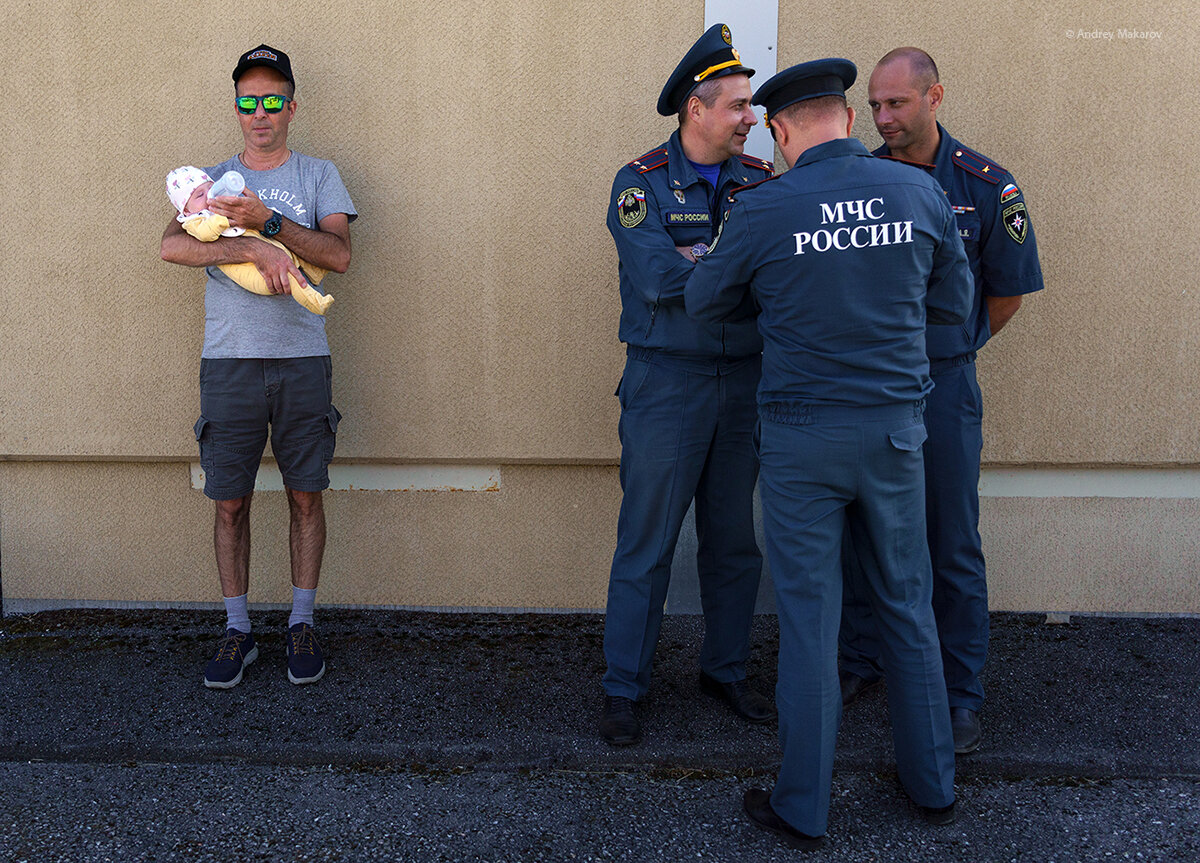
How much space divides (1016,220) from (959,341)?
415 millimetres

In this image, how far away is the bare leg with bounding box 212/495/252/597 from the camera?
10.9ft

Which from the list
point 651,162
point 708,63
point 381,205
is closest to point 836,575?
point 651,162

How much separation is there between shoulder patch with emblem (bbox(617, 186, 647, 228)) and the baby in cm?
104

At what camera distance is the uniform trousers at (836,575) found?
225 centimetres

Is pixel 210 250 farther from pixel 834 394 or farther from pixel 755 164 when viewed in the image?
pixel 834 394

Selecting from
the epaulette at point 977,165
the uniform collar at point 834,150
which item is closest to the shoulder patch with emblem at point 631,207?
the uniform collar at point 834,150

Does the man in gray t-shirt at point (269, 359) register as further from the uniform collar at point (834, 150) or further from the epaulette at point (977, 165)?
the epaulette at point (977, 165)

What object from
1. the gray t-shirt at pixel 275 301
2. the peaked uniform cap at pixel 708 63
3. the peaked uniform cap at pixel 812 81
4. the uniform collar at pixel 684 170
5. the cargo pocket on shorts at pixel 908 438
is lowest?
the cargo pocket on shorts at pixel 908 438

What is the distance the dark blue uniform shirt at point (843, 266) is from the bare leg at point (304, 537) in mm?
1897

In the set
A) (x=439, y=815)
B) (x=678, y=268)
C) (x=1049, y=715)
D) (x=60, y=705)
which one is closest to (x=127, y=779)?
(x=60, y=705)

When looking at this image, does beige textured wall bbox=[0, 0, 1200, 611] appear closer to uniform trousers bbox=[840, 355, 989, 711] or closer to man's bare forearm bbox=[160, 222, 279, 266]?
man's bare forearm bbox=[160, 222, 279, 266]

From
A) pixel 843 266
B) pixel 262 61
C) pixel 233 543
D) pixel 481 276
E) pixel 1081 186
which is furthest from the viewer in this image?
pixel 481 276

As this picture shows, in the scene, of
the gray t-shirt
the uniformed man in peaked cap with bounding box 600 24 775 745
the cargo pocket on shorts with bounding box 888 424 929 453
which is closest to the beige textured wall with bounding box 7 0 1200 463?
the gray t-shirt

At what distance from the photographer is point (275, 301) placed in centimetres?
321
